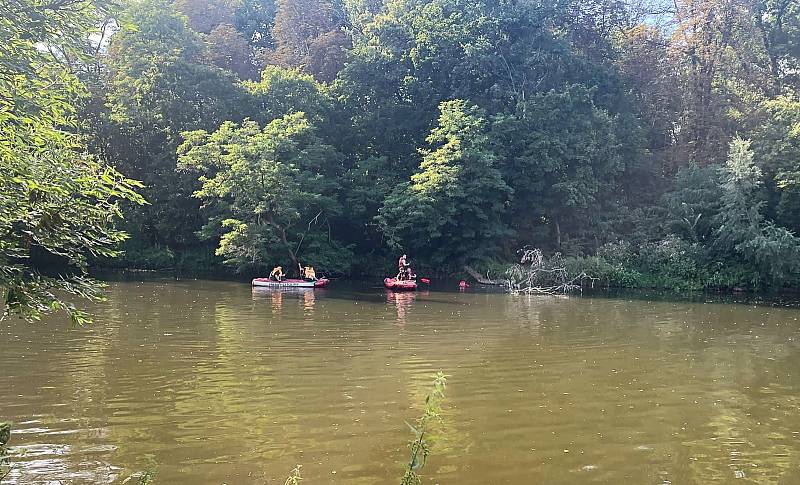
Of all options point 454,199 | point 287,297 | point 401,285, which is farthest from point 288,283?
point 454,199

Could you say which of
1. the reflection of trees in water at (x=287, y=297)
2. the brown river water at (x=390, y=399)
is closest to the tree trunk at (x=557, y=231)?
the reflection of trees in water at (x=287, y=297)

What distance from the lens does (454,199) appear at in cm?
2833

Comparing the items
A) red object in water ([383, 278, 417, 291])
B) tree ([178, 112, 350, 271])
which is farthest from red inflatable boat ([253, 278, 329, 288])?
red object in water ([383, 278, 417, 291])

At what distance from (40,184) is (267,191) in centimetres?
2178

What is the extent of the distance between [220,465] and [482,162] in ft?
76.6

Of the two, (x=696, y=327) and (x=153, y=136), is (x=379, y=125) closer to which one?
(x=153, y=136)

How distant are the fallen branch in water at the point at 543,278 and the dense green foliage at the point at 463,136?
0.92 meters

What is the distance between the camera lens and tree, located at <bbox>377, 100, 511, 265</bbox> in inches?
1086

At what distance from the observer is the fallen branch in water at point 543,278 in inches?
922

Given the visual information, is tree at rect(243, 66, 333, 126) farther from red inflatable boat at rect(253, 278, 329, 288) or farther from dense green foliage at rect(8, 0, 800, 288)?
red inflatable boat at rect(253, 278, 329, 288)

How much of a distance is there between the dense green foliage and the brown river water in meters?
12.0

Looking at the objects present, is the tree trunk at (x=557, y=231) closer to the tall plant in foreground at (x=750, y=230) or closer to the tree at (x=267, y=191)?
the tall plant in foreground at (x=750, y=230)

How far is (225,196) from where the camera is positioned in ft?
90.8

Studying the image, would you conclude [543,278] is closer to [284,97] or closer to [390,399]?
[284,97]
